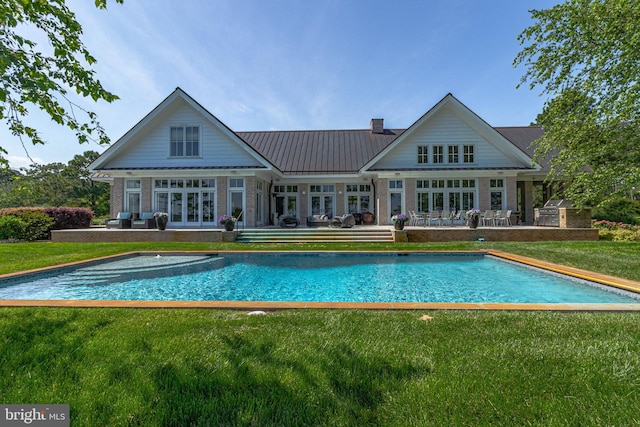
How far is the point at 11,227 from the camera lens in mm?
14977

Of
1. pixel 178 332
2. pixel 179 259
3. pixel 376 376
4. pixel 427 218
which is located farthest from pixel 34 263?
pixel 427 218

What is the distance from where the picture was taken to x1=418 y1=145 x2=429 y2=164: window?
18.9m

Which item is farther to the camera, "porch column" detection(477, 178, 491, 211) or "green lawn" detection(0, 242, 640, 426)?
"porch column" detection(477, 178, 491, 211)

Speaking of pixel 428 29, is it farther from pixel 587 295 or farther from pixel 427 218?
pixel 587 295

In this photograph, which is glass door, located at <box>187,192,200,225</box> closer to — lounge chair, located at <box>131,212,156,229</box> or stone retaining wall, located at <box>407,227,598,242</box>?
lounge chair, located at <box>131,212,156,229</box>

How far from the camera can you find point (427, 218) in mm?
17375

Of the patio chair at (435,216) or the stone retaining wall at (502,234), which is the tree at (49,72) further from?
the patio chair at (435,216)

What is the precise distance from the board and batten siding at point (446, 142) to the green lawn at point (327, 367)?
15427mm

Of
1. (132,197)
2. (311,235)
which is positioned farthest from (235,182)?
(132,197)

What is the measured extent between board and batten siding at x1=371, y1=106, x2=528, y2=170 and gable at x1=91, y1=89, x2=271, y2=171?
8465mm

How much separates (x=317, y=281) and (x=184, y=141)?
1418cm

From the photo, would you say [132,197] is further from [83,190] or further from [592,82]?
[83,190]

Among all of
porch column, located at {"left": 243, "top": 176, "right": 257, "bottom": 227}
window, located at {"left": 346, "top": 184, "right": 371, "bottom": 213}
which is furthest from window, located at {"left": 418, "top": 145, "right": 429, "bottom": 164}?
porch column, located at {"left": 243, "top": 176, "right": 257, "bottom": 227}

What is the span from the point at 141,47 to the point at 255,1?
16.4 ft
